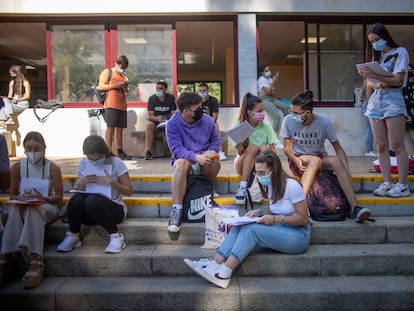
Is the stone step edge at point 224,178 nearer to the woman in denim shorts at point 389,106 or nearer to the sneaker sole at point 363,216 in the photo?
the woman in denim shorts at point 389,106

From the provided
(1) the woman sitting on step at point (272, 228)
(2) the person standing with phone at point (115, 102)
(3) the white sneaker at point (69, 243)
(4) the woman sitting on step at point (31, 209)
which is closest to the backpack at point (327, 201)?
(1) the woman sitting on step at point (272, 228)

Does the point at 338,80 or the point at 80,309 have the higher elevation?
the point at 338,80

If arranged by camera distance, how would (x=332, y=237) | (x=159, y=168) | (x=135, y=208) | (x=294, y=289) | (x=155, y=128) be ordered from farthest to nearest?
(x=155, y=128)
(x=159, y=168)
(x=135, y=208)
(x=332, y=237)
(x=294, y=289)

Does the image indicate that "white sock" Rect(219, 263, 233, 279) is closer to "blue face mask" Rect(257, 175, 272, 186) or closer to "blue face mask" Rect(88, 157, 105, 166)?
"blue face mask" Rect(257, 175, 272, 186)

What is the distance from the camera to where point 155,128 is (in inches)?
307

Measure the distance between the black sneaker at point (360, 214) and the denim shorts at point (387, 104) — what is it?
3.65 ft

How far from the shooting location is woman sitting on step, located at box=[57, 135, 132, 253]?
13.0 feet

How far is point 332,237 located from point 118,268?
199 cm

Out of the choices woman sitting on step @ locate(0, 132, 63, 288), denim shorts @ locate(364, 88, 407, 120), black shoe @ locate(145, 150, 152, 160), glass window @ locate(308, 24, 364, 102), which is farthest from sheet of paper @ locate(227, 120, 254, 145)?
glass window @ locate(308, 24, 364, 102)

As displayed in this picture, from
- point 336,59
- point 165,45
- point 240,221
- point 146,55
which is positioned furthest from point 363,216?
point 146,55

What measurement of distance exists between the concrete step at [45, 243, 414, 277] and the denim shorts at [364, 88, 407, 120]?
4.77 ft

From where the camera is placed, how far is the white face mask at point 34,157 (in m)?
4.14

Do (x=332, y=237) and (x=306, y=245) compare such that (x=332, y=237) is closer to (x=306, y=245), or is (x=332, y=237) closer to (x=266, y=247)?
(x=306, y=245)

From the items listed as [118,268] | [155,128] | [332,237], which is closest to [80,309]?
[118,268]
